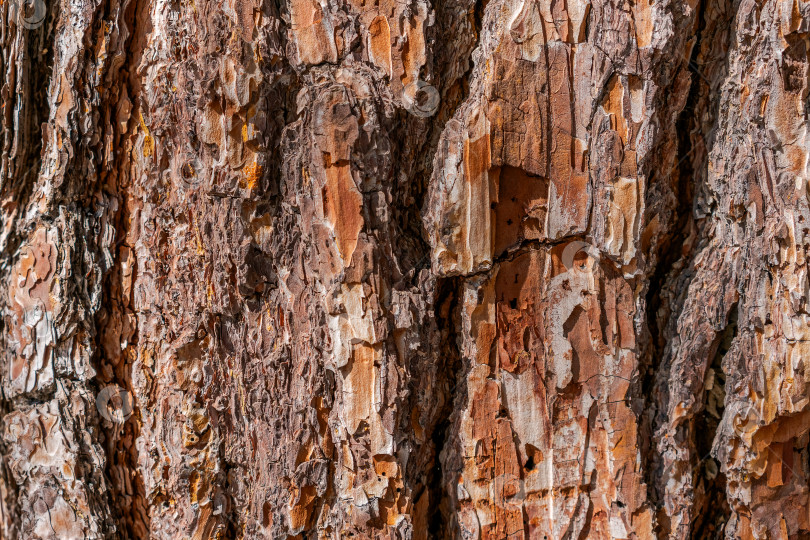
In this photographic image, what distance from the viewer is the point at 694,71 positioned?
0.98 m

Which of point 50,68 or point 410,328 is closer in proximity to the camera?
point 410,328

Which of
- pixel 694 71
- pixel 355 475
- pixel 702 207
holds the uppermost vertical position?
pixel 694 71

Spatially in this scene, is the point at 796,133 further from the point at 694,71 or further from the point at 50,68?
the point at 50,68

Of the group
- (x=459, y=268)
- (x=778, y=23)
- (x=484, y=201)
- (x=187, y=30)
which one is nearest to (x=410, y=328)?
(x=459, y=268)

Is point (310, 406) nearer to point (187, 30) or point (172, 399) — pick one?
point (172, 399)

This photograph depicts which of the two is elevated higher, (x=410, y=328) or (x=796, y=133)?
(x=796, y=133)

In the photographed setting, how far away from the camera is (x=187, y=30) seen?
101cm

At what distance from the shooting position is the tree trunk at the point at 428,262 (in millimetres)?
947

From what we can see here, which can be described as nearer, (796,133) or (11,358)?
(796,133)

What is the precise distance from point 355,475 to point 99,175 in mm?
721

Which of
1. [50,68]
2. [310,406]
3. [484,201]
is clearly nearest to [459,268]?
[484,201]

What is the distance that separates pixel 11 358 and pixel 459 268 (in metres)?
0.88

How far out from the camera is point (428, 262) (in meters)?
0.99

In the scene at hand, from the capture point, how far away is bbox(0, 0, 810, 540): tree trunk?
3.11 feet
